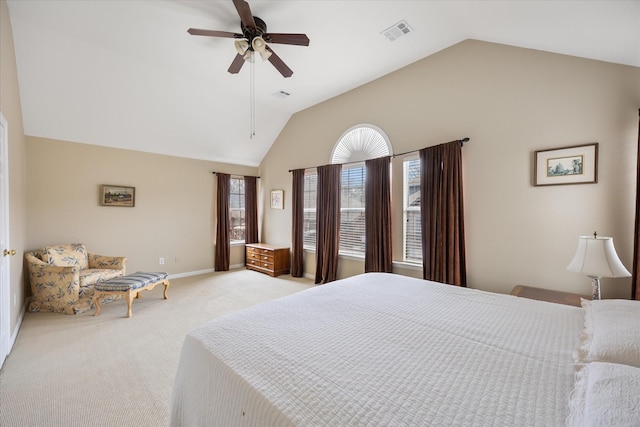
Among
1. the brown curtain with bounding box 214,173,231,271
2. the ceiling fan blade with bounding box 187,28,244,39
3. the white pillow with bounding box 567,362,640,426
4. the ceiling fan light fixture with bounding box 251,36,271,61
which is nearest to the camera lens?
the white pillow with bounding box 567,362,640,426

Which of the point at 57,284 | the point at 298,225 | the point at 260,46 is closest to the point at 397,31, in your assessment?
the point at 260,46

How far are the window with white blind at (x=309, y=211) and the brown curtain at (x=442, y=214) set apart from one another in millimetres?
2291

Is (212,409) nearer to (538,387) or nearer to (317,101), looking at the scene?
(538,387)

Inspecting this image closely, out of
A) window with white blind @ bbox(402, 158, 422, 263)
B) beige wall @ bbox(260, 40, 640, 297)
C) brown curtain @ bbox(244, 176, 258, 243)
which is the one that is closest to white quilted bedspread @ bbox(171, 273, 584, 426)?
beige wall @ bbox(260, 40, 640, 297)

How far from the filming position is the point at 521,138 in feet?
9.11

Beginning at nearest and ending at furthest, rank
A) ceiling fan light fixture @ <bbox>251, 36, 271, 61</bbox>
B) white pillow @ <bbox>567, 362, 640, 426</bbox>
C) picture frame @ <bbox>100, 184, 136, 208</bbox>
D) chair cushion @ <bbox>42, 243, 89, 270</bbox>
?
white pillow @ <bbox>567, 362, 640, 426</bbox> < ceiling fan light fixture @ <bbox>251, 36, 271, 61</bbox> < chair cushion @ <bbox>42, 243, 89, 270</bbox> < picture frame @ <bbox>100, 184, 136, 208</bbox>

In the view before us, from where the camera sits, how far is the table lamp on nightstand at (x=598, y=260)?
1.85m

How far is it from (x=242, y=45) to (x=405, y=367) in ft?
9.88

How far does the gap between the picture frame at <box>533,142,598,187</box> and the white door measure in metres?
5.04

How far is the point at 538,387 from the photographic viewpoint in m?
0.90

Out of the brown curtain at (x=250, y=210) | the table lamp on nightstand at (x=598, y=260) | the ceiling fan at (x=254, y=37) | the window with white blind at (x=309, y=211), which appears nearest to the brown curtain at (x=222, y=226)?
the brown curtain at (x=250, y=210)

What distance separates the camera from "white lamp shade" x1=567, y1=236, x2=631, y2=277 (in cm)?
185

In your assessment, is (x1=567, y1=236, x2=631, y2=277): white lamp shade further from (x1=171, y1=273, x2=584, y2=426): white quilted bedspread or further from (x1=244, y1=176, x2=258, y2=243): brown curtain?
(x1=244, y1=176, x2=258, y2=243): brown curtain

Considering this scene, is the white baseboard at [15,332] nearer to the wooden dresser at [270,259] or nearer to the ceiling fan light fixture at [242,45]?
the wooden dresser at [270,259]
